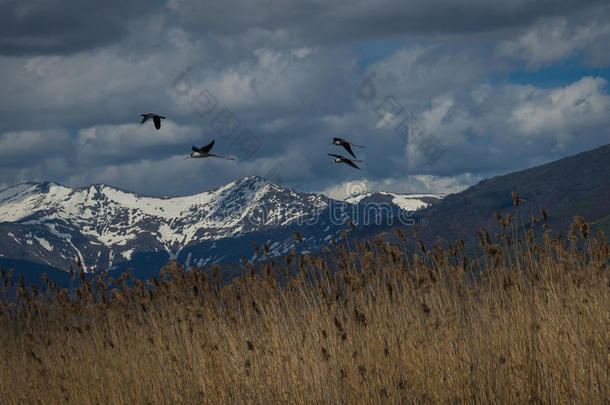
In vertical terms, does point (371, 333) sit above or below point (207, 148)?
below

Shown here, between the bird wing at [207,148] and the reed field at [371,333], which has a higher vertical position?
the bird wing at [207,148]

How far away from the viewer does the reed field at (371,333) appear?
6.38 m

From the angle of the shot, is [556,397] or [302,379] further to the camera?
[302,379]

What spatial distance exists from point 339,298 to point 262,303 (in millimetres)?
1107

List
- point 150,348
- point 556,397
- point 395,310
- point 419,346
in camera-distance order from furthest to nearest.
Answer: point 150,348
point 395,310
point 419,346
point 556,397

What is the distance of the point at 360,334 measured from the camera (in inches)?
272

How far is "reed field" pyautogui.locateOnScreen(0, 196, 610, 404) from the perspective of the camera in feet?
20.9

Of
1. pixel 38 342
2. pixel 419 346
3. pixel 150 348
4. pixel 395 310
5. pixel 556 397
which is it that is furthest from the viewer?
pixel 38 342

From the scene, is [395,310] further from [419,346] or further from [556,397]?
[556,397]

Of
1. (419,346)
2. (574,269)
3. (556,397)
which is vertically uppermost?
(574,269)

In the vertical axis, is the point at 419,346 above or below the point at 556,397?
above

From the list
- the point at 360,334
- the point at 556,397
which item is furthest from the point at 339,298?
the point at 556,397

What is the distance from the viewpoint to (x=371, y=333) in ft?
23.0

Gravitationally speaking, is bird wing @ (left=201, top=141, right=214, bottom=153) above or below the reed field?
above
